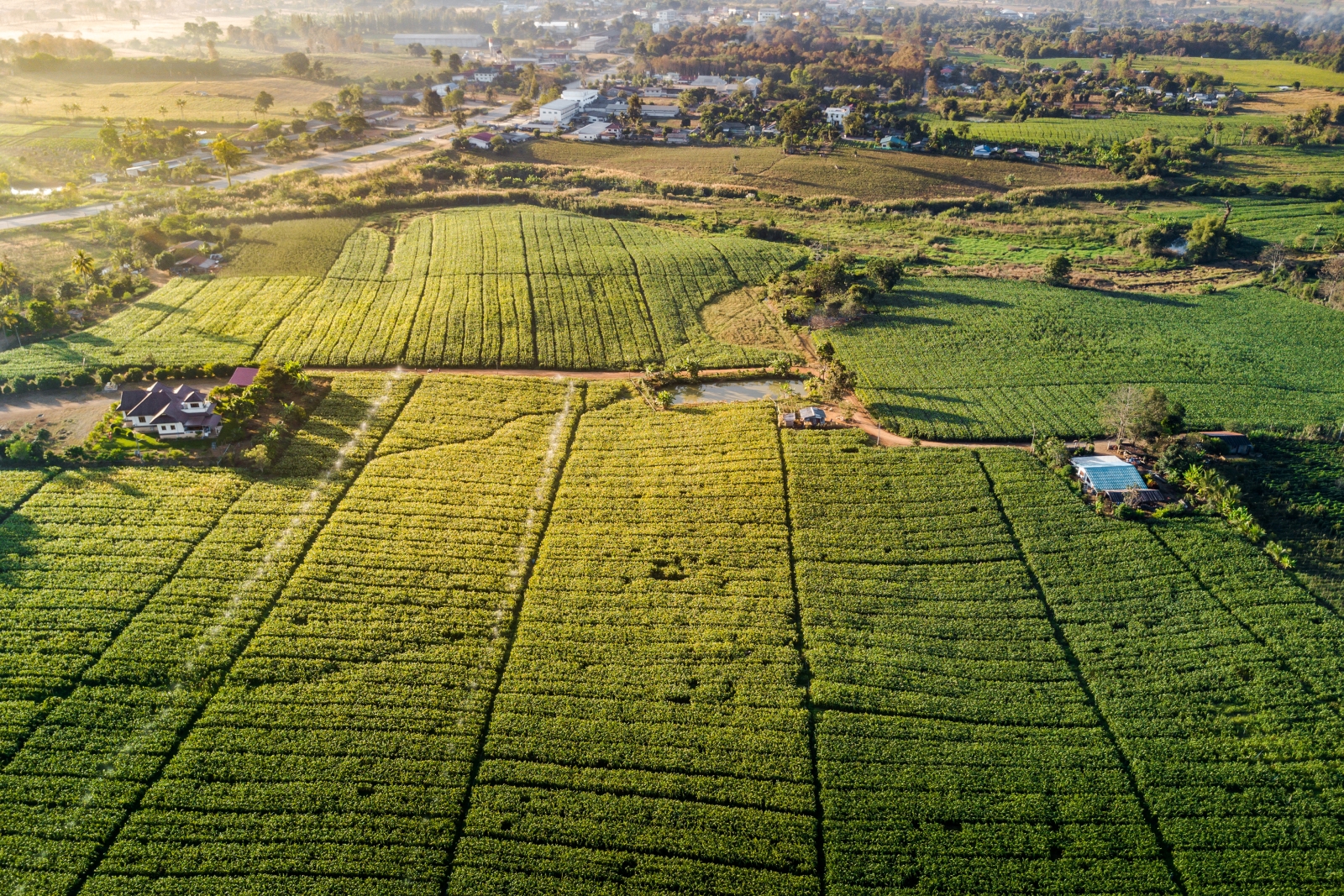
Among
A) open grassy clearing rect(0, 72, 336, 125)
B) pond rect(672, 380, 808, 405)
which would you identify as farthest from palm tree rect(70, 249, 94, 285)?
open grassy clearing rect(0, 72, 336, 125)

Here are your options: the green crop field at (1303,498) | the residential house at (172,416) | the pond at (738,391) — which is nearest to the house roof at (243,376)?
the residential house at (172,416)

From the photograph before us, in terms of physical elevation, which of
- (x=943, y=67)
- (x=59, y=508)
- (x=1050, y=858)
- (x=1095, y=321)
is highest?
(x=943, y=67)

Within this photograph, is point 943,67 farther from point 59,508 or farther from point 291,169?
point 59,508

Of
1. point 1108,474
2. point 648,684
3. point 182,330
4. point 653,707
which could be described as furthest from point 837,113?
point 653,707

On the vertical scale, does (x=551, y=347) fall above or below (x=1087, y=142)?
below

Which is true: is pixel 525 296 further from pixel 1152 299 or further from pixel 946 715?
pixel 1152 299

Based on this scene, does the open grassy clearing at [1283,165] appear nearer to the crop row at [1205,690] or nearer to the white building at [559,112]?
the crop row at [1205,690]

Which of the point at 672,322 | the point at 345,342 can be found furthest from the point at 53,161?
the point at 672,322
